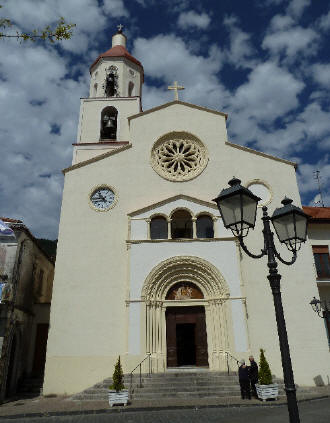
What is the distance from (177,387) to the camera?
43.7ft

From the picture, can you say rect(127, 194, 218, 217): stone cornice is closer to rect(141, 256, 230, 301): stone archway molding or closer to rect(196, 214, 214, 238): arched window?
rect(196, 214, 214, 238): arched window

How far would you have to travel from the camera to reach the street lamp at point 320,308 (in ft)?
52.1

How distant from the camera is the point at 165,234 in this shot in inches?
687

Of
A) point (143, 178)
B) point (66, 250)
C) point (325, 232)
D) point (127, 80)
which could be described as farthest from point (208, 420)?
point (127, 80)

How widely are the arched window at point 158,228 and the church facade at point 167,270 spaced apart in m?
0.06

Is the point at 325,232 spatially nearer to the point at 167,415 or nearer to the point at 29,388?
the point at 167,415

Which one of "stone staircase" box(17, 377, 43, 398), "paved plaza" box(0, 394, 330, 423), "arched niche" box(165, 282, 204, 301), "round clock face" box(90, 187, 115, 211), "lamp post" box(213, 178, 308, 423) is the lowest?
"paved plaza" box(0, 394, 330, 423)

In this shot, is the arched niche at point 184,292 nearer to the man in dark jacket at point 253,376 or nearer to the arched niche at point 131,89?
the man in dark jacket at point 253,376

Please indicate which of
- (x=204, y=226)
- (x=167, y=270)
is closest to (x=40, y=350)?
(x=167, y=270)

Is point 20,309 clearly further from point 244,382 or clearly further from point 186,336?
point 244,382

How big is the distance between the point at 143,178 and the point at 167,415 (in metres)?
12.1

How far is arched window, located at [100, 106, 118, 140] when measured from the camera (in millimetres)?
24250

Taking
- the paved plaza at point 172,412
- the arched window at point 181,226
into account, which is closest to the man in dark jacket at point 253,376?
the paved plaza at point 172,412

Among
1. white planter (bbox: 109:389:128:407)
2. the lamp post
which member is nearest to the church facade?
white planter (bbox: 109:389:128:407)
